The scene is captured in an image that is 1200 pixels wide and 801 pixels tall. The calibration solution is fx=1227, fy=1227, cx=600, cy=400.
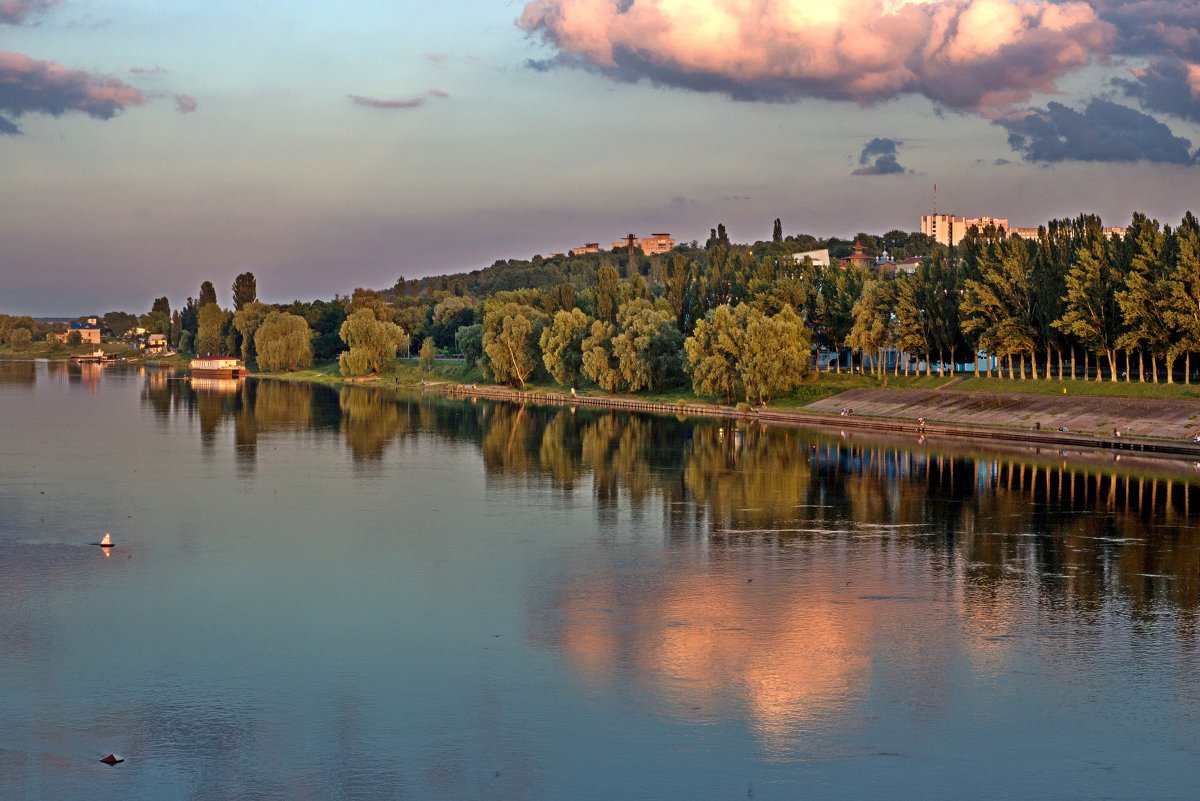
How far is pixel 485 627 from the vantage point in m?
29.7

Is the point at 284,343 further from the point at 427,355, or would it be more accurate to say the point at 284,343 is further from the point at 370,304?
the point at 427,355

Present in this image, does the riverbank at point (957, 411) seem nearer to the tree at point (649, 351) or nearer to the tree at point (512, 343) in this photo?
the tree at point (649, 351)

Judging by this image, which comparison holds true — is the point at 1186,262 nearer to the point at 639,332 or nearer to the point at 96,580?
the point at 639,332

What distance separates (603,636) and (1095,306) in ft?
205

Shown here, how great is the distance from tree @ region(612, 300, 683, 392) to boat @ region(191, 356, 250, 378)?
3428 inches

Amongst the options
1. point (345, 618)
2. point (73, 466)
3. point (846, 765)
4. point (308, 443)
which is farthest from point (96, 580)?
point (308, 443)

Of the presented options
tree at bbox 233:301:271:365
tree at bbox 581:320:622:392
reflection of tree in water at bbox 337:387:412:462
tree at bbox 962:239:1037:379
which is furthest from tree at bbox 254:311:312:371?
tree at bbox 962:239:1037:379

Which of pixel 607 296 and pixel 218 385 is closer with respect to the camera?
pixel 607 296

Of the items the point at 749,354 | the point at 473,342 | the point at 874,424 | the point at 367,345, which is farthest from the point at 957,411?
the point at 367,345

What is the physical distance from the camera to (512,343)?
419ft

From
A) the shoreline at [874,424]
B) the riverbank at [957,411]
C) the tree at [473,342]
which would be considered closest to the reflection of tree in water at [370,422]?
the shoreline at [874,424]

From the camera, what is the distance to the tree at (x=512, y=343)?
12781cm

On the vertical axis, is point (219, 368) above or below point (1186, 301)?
below

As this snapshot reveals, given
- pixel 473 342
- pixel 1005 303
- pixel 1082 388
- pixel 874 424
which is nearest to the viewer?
pixel 1082 388
